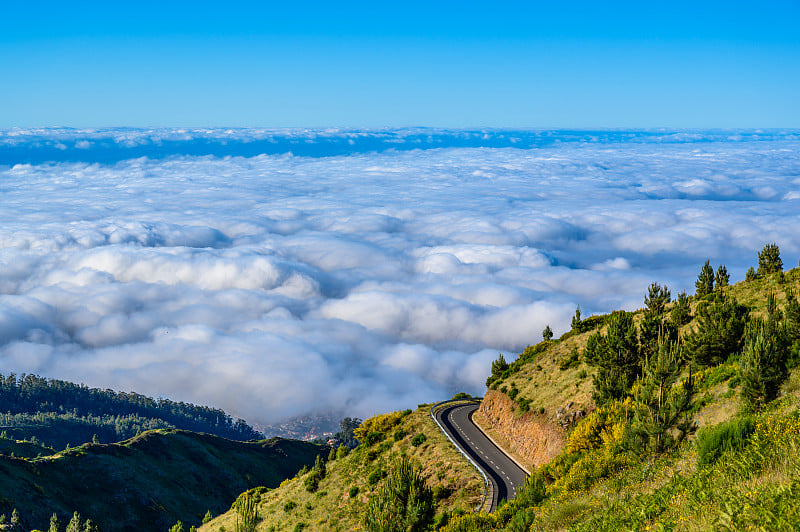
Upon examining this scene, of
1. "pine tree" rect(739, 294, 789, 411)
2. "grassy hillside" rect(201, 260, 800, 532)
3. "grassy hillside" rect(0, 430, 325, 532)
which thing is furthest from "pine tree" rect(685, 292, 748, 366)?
"grassy hillside" rect(0, 430, 325, 532)

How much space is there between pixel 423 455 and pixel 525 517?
1178 inches

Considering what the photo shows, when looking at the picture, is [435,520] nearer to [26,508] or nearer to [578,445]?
[578,445]

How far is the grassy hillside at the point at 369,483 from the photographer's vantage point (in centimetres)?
4334

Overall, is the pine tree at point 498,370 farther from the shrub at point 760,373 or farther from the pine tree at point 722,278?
the shrub at point 760,373

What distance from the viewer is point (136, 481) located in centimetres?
12475

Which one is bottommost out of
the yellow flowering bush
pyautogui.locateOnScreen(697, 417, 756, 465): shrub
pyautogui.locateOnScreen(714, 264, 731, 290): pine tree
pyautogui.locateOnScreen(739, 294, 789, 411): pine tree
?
the yellow flowering bush

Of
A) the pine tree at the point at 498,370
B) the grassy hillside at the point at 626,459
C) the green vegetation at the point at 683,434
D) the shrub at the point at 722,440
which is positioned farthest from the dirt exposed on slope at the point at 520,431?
the shrub at the point at 722,440

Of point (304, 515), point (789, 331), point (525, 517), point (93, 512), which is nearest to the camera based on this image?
point (525, 517)

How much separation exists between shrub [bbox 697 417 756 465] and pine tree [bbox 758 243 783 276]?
59.1 meters

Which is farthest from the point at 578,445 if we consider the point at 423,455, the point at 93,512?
the point at 93,512

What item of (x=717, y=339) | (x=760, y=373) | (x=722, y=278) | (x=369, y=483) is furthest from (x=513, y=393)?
(x=722, y=278)

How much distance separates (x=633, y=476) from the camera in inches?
878

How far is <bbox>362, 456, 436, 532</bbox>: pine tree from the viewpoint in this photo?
2830cm

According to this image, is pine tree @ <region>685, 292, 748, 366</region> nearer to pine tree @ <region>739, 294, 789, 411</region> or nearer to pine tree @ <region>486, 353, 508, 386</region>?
pine tree @ <region>739, 294, 789, 411</region>
